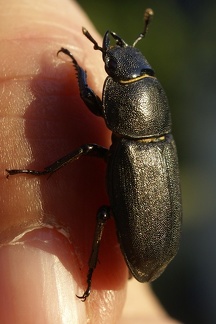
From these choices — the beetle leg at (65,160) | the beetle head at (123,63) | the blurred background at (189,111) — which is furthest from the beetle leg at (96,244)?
the blurred background at (189,111)

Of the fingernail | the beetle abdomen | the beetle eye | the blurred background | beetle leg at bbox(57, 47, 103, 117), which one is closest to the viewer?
the fingernail

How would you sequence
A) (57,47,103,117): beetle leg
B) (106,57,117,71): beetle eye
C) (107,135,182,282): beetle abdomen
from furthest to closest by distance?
(106,57,117,71): beetle eye
(57,47,103,117): beetle leg
(107,135,182,282): beetle abdomen

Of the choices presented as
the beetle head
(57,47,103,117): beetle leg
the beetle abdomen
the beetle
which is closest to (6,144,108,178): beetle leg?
the beetle

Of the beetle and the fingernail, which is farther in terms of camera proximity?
the beetle

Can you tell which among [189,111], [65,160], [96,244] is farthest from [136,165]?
[189,111]

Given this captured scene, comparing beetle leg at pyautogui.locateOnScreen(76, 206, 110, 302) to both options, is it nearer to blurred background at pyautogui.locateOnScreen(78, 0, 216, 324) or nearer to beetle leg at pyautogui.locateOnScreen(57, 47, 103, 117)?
beetle leg at pyautogui.locateOnScreen(57, 47, 103, 117)

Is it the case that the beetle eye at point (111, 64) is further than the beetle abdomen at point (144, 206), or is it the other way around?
the beetle eye at point (111, 64)

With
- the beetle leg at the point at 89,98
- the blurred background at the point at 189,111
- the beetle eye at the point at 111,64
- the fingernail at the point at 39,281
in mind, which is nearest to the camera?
the fingernail at the point at 39,281

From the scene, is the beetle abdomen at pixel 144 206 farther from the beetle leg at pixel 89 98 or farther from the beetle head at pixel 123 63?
the beetle head at pixel 123 63
